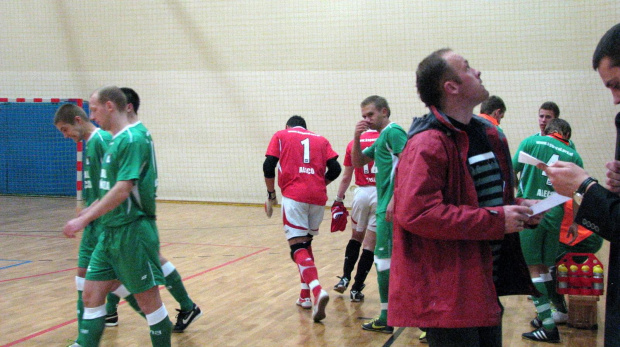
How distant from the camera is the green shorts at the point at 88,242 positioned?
4398 mm

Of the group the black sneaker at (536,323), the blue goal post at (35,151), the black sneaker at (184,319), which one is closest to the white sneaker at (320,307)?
the black sneaker at (184,319)

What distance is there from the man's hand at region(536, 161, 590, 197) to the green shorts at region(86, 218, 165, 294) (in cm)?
244

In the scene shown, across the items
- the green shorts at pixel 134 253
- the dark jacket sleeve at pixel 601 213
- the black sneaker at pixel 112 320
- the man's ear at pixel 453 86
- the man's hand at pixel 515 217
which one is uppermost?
the man's ear at pixel 453 86

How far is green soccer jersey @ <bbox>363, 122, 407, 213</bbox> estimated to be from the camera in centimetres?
469

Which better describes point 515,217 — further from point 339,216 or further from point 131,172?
point 339,216

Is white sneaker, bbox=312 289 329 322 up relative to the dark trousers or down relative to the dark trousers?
down

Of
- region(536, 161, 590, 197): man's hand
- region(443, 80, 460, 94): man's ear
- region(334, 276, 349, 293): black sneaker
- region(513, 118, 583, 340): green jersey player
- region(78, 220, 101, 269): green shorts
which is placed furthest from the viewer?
region(334, 276, 349, 293): black sneaker

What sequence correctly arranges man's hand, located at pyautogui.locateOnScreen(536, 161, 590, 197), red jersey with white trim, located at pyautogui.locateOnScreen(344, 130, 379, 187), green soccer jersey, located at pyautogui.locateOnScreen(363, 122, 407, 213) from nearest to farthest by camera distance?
man's hand, located at pyautogui.locateOnScreen(536, 161, 590, 197), green soccer jersey, located at pyautogui.locateOnScreen(363, 122, 407, 213), red jersey with white trim, located at pyautogui.locateOnScreen(344, 130, 379, 187)

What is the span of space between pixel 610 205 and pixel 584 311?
3.82 meters

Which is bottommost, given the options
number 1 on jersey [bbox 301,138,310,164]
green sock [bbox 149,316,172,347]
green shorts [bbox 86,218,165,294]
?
green sock [bbox 149,316,172,347]

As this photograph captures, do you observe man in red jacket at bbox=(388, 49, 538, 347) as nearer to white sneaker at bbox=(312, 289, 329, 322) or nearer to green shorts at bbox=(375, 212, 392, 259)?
green shorts at bbox=(375, 212, 392, 259)

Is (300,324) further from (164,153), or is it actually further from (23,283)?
(164,153)

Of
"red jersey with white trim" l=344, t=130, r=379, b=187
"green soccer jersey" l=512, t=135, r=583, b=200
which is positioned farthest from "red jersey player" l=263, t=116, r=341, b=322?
"green soccer jersey" l=512, t=135, r=583, b=200

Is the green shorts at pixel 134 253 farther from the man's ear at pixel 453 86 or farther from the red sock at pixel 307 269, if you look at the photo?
the man's ear at pixel 453 86
